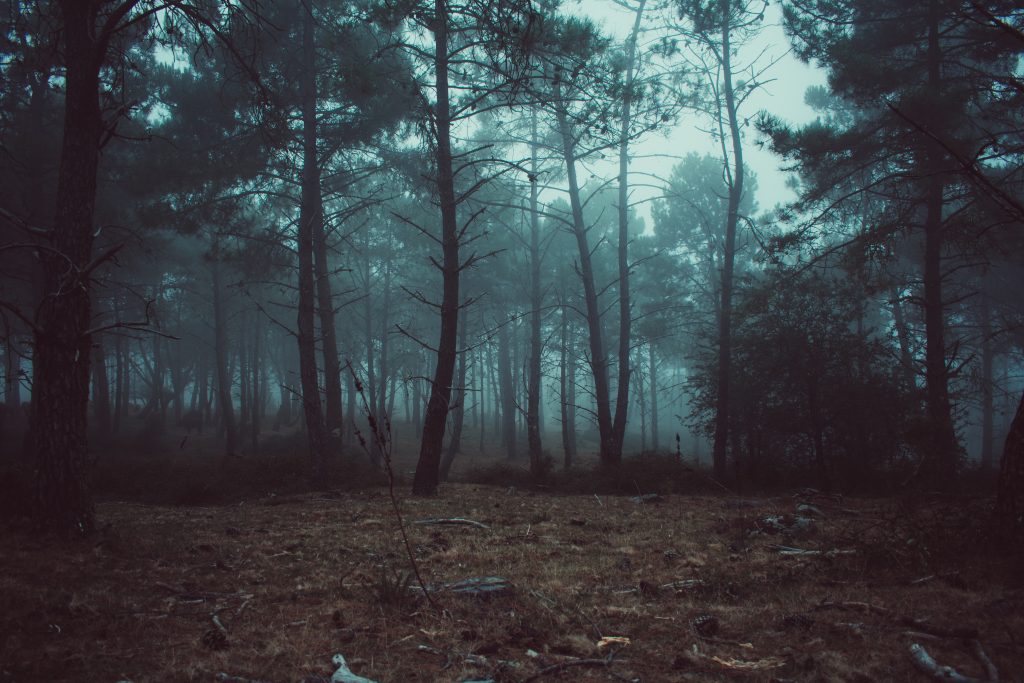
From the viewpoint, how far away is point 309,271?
1241cm

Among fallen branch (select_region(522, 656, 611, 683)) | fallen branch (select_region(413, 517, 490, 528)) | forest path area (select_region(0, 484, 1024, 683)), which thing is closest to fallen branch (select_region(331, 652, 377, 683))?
forest path area (select_region(0, 484, 1024, 683))

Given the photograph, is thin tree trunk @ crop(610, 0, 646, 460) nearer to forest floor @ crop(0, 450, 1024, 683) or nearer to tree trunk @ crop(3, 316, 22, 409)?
forest floor @ crop(0, 450, 1024, 683)

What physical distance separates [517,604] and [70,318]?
15.3ft

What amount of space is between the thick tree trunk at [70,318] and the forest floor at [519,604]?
42 centimetres

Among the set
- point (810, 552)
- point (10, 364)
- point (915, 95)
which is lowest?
point (810, 552)

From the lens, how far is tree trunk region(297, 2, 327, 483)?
11867 millimetres

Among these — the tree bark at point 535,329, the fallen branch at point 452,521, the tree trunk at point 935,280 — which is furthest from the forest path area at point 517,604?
the tree bark at point 535,329

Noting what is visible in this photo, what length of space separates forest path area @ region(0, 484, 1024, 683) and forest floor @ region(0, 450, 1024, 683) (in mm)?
16

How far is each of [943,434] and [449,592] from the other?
35.5 ft

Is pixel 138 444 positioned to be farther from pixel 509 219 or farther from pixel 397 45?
pixel 397 45

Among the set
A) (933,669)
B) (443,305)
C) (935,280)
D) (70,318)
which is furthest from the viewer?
(935,280)

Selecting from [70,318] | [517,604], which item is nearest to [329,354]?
[70,318]

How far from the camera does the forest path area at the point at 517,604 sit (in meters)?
2.69

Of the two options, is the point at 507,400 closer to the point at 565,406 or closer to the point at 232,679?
the point at 565,406
